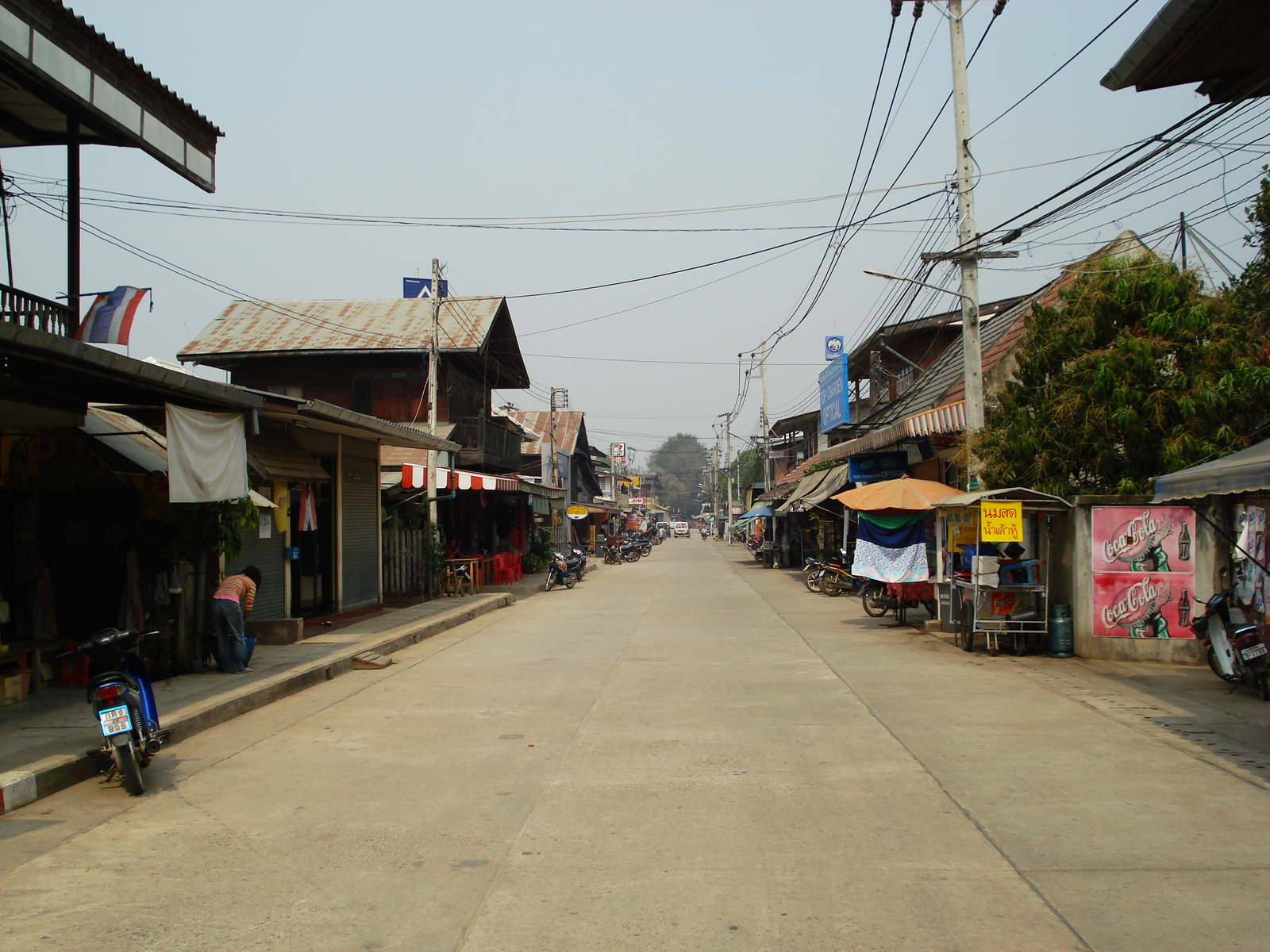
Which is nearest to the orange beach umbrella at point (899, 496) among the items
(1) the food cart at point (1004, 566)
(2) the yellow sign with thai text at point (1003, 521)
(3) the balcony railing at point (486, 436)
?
(1) the food cart at point (1004, 566)

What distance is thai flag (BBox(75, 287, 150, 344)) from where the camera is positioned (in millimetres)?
10828

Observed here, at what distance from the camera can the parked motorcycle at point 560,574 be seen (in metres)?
28.1

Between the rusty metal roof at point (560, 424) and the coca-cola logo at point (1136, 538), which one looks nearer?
the coca-cola logo at point (1136, 538)

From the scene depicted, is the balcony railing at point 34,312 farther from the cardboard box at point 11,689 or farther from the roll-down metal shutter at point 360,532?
the roll-down metal shutter at point 360,532

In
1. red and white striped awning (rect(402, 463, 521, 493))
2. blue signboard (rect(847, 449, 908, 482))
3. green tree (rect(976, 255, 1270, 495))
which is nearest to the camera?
green tree (rect(976, 255, 1270, 495))

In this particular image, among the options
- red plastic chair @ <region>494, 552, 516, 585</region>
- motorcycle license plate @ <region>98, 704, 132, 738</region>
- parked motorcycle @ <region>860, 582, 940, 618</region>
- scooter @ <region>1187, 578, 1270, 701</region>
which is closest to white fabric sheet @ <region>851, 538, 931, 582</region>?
parked motorcycle @ <region>860, 582, 940, 618</region>

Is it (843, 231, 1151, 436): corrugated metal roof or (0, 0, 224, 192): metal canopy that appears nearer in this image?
(0, 0, 224, 192): metal canopy

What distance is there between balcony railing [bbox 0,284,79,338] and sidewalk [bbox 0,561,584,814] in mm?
3712

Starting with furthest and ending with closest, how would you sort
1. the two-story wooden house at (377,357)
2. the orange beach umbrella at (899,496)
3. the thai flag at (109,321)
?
the two-story wooden house at (377,357) → the orange beach umbrella at (899,496) → the thai flag at (109,321)

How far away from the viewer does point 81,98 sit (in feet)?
33.6

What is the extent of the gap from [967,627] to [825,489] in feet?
41.7

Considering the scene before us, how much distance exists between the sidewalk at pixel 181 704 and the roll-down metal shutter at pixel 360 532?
135cm

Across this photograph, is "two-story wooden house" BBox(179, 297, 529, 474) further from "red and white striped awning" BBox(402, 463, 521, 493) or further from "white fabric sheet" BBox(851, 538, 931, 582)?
"white fabric sheet" BBox(851, 538, 931, 582)

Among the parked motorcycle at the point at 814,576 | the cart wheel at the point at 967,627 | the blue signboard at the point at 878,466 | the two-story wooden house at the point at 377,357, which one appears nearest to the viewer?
the cart wheel at the point at 967,627
